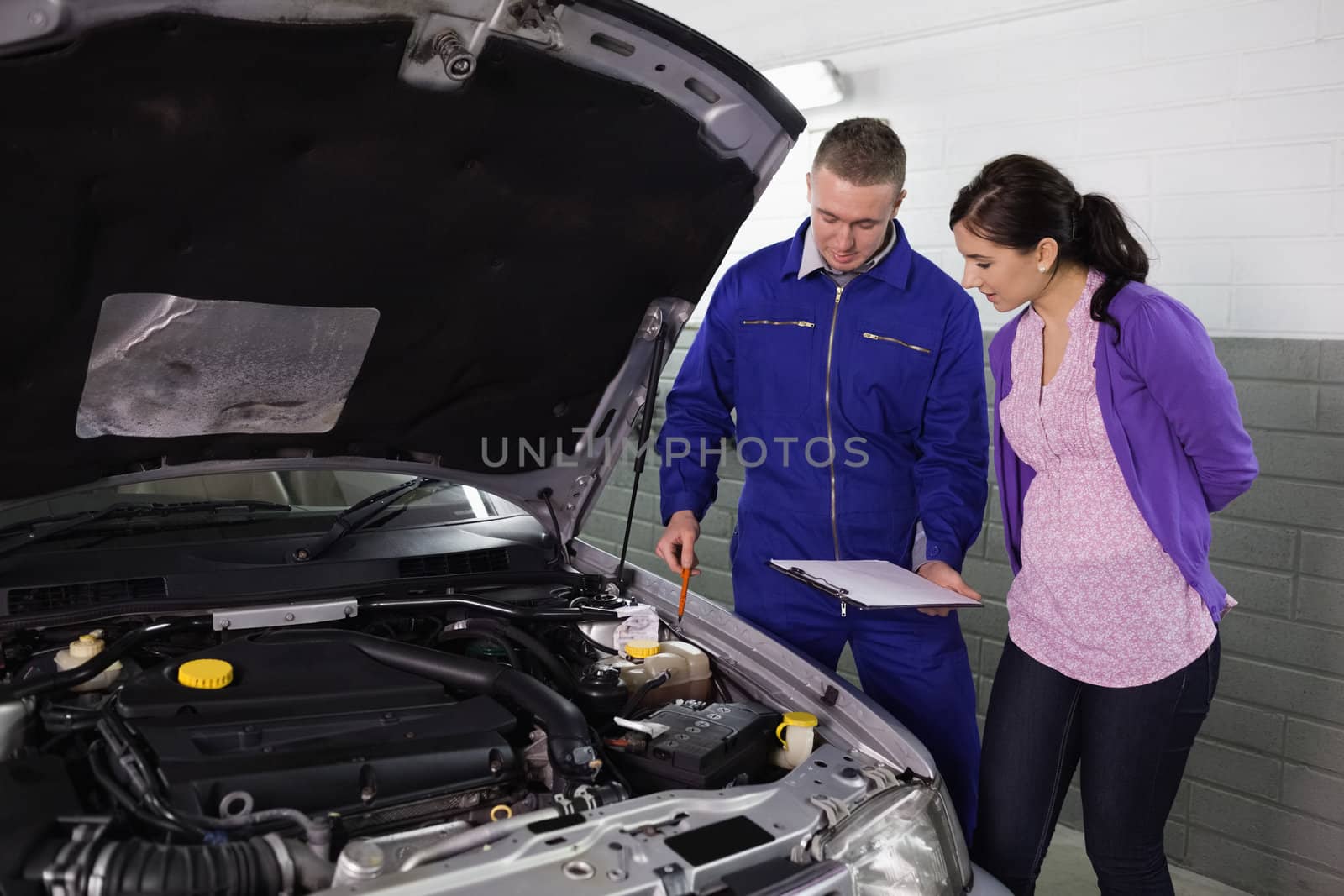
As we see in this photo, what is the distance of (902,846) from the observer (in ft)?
4.83

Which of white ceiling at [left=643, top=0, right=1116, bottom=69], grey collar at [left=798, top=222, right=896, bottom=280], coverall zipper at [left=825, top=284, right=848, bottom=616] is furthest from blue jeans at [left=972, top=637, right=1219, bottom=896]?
white ceiling at [left=643, top=0, right=1116, bottom=69]

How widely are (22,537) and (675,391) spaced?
1.34 metres

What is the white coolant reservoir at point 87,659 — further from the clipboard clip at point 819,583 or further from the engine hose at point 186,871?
the clipboard clip at point 819,583

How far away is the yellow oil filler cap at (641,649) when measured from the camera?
1.89 metres

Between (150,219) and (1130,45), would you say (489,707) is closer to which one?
(150,219)

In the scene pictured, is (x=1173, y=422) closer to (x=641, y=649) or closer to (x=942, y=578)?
(x=942, y=578)

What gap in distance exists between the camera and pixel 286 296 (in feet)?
5.71

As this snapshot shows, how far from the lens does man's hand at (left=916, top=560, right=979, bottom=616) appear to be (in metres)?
2.01

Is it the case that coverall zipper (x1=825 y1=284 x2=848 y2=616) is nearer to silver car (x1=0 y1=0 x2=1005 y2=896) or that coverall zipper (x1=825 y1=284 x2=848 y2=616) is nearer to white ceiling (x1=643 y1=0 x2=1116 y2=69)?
silver car (x1=0 y1=0 x2=1005 y2=896)

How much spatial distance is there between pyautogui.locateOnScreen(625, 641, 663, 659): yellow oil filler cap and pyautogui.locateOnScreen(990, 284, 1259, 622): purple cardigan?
0.85 metres

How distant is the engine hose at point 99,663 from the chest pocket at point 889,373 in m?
1.37

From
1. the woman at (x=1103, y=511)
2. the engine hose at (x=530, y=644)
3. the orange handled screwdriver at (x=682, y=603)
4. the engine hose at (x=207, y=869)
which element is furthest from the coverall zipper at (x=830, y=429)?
the engine hose at (x=207, y=869)

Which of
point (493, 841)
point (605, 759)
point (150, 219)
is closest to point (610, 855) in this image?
point (493, 841)

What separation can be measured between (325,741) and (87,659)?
449mm
